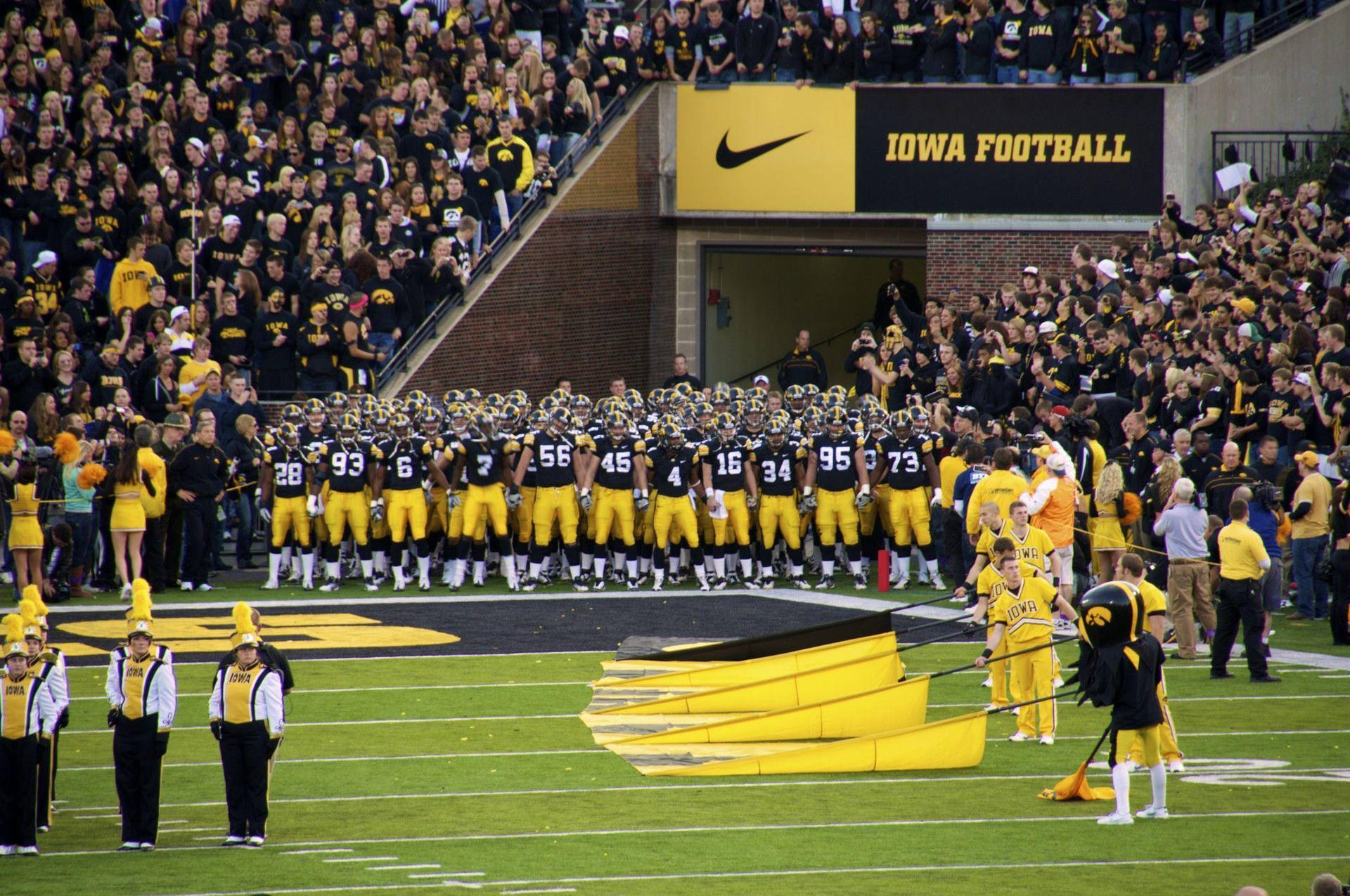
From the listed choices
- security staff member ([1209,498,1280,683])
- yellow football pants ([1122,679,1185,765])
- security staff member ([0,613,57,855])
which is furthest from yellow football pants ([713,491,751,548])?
security staff member ([0,613,57,855])

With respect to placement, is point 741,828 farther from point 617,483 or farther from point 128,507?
point 128,507

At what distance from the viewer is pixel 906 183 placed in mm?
26094

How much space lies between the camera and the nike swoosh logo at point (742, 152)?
1035 inches

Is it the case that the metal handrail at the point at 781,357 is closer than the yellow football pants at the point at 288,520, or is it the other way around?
the yellow football pants at the point at 288,520

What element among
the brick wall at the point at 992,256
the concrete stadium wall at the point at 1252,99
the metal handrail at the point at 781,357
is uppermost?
the concrete stadium wall at the point at 1252,99

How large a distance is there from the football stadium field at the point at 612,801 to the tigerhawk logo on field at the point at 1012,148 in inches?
430

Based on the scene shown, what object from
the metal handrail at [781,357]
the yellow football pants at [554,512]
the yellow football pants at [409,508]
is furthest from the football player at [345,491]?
the metal handrail at [781,357]

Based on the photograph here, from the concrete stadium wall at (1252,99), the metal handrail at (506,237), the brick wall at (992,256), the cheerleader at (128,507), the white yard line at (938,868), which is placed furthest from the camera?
the brick wall at (992,256)

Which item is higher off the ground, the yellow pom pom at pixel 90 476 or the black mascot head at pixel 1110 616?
the yellow pom pom at pixel 90 476

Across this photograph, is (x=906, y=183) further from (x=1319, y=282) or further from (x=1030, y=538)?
(x=1030, y=538)

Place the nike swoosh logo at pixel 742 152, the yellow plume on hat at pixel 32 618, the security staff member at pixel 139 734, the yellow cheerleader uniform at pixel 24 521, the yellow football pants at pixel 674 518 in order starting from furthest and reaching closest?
the nike swoosh logo at pixel 742 152 < the yellow football pants at pixel 674 518 < the yellow cheerleader uniform at pixel 24 521 < the yellow plume on hat at pixel 32 618 < the security staff member at pixel 139 734

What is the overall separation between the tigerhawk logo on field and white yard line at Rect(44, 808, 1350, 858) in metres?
16.3

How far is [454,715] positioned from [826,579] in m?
7.06

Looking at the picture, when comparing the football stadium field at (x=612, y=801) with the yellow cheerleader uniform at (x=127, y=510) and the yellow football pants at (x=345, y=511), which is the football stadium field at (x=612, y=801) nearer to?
the yellow cheerleader uniform at (x=127, y=510)
